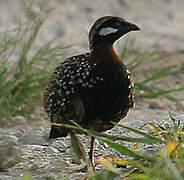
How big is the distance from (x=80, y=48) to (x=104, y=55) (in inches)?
157

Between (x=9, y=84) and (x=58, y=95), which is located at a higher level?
(x=58, y=95)

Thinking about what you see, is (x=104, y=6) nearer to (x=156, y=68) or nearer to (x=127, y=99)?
(x=156, y=68)

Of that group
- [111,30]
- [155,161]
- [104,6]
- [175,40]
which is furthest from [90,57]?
[104,6]

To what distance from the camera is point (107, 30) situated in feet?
13.8

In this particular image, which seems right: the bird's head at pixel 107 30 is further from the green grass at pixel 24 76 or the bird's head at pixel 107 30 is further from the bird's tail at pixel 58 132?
the green grass at pixel 24 76

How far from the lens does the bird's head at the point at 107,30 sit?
4.21m

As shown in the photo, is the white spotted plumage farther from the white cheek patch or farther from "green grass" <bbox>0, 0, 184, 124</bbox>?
"green grass" <bbox>0, 0, 184, 124</bbox>

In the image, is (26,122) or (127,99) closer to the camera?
(127,99)

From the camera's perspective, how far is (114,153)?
4.39m

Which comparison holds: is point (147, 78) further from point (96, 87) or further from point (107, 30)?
point (96, 87)

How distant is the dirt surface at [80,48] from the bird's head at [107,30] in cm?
72

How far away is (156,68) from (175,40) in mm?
1228

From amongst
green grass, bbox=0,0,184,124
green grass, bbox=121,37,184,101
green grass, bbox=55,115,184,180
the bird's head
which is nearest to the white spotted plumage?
the bird's head

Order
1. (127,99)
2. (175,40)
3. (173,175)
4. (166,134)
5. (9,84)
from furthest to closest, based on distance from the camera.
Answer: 1. (175,40)
2. (9,84)
3. (127,99)
4. (166,134)
5. (173,175)
